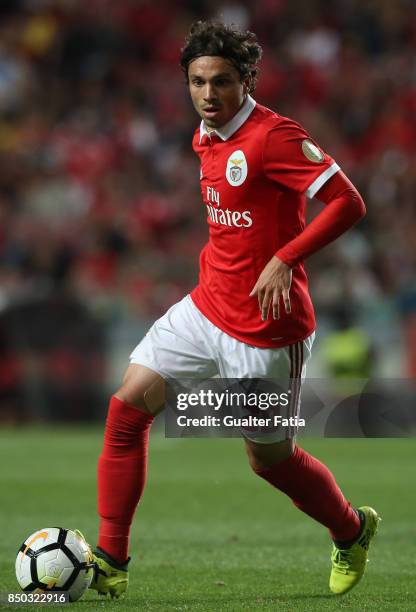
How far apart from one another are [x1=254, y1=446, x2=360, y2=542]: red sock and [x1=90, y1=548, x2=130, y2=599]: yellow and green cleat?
0.66 m

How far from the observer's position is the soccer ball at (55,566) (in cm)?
427

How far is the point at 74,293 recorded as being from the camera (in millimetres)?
13125

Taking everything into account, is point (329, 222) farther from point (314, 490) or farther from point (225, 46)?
point (314, 490)


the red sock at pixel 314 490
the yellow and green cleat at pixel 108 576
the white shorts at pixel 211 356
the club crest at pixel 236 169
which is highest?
the club crest at pixel 236 169

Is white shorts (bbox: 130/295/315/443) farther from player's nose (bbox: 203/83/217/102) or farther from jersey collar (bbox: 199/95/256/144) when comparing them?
player's nose (bbox: 203/83/217/102)

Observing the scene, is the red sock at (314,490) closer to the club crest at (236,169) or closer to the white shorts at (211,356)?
the white shorts at (211,356)

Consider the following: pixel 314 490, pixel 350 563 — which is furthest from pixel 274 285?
pixel 350 563

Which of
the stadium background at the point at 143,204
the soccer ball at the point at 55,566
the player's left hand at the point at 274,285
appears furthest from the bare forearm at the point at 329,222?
the stadium background at the point at 143,204

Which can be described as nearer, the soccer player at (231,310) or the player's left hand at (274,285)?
the player's left hand at (274,285)

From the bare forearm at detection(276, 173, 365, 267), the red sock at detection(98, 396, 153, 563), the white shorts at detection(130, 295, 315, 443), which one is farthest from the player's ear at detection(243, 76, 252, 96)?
the red sock at detection(98, 396, 153, 563)

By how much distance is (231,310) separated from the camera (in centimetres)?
449

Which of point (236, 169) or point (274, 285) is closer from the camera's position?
point (274, 285)

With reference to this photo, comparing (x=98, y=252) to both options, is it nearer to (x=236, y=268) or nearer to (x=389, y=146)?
(x=389, y=146)

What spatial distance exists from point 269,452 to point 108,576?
30.7 inches
